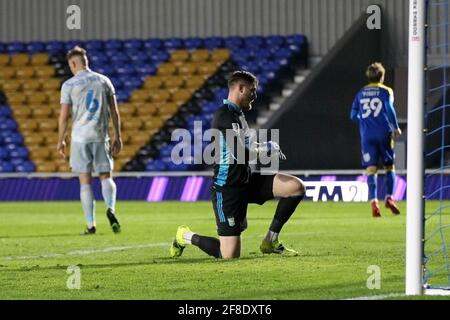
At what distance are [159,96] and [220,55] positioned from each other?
1.60 metres

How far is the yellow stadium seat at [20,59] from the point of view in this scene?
3156 cm

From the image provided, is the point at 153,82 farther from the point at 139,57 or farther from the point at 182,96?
the point at 182,96

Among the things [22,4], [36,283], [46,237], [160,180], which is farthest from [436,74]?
[36,283]

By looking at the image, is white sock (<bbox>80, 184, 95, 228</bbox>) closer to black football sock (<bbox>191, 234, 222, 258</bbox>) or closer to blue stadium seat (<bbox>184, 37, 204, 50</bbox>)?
black football sock (<bbox>191, 234, 222, 258</bbox>)

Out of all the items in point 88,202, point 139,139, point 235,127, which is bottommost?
point 139,139

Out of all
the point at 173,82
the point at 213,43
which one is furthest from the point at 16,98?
the point at 213,43

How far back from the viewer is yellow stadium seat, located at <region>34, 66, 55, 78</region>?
3109 centimetres

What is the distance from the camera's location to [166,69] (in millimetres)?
30188

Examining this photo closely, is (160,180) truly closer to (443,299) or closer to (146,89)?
(146,89)

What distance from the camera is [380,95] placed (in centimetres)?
1786

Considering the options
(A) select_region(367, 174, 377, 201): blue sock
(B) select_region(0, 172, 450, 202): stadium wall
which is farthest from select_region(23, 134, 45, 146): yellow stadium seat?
(A) select_region(367, 174, 377, 201): blue sock

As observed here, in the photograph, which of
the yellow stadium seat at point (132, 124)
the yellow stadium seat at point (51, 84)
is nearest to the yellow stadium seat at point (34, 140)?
the yellow stadium seat at point (51, 84)

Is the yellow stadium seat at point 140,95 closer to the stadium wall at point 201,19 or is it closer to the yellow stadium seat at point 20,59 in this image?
the stadium wall at point 201,19

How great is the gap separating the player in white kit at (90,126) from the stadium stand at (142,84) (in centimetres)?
1170
